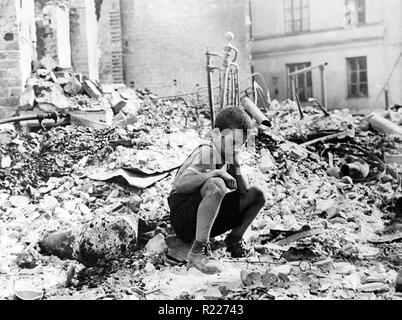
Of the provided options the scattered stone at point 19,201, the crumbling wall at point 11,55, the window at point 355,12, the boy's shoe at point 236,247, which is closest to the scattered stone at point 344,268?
the boy's shoe at point 236,247

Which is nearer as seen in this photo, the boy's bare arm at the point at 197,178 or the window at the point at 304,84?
the boy's bare arm at the point at 197,178

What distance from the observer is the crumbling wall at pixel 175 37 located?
12.7 metres

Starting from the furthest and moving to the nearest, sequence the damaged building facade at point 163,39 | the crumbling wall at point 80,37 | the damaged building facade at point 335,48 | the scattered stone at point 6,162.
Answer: the damaged building facade at point 335,48 < the damaged building facade at point 163,39 < the crumbling wall at point 80,37 < the scattered stone at point 6,162

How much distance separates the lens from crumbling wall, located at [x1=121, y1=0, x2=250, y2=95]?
12742 mm

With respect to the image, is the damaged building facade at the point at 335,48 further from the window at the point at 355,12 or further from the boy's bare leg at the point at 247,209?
the boy's bare leg at the point at 247,209

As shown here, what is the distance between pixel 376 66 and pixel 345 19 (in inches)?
65.9

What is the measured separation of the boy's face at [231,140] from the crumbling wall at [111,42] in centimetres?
1023

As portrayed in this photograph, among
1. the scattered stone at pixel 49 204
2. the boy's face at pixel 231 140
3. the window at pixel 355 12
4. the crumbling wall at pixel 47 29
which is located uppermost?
the window at pixel 355 12

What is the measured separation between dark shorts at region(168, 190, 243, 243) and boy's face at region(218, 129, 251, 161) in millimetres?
300

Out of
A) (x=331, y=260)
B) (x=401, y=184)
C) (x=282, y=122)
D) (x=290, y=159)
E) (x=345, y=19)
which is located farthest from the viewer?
(x=345, y=19)

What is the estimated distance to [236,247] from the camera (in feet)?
11.0

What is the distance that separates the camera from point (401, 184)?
5883 millimetres

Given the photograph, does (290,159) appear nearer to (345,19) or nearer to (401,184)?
(401,184)

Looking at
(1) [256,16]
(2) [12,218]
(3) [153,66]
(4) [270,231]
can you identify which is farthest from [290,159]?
→ (1) [256,16]
